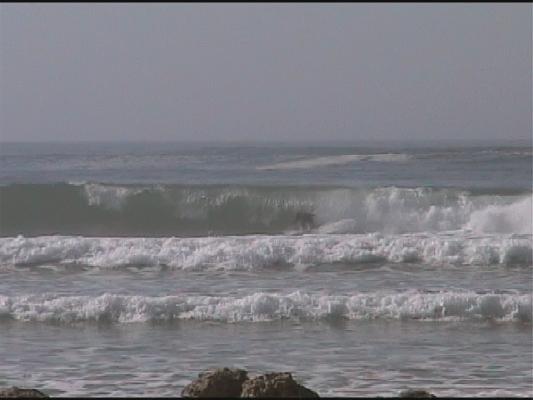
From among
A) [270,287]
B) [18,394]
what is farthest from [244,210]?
[18,394]

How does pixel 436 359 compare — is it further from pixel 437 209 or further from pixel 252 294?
pixel 437 209

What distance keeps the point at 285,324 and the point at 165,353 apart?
157 centimetres

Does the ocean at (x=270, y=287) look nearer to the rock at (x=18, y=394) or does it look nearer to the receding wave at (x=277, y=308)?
the receding wave at (x=277, y=308)

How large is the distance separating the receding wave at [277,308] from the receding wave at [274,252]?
3.11m

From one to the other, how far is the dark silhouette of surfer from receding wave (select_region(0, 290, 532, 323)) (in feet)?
34.0

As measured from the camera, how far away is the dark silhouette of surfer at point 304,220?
20.4 meters

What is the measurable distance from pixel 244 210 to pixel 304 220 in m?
1.49

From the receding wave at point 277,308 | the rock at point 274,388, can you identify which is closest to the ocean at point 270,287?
the receding wave at point 277,308

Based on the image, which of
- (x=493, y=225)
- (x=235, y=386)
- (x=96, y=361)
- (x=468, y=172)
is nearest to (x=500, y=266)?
(x=493, y=225)

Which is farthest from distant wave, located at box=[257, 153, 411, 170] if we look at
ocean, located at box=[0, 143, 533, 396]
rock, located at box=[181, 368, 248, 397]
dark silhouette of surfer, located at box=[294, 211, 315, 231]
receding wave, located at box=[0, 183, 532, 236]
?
rock, located at box=[181, 368, 248, 397]

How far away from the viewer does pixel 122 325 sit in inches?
372

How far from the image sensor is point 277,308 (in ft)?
31.9

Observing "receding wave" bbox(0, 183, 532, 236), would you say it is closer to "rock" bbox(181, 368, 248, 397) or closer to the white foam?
the white foam

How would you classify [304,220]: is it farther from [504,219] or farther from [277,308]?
[277,308]
